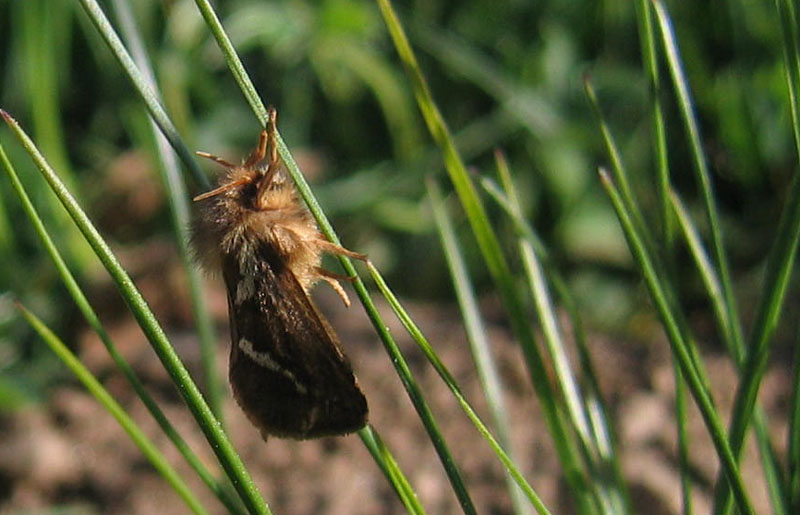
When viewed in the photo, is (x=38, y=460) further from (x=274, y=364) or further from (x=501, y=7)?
(x=501, y=7)

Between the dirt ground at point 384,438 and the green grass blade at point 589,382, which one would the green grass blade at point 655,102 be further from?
the dirt ground at point 384,438

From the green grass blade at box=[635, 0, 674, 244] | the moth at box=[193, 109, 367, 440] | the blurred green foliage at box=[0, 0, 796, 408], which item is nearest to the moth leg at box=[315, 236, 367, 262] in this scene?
the moth at box=[193, 109, 367, 440]

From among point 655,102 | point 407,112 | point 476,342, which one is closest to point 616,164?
point 655,102

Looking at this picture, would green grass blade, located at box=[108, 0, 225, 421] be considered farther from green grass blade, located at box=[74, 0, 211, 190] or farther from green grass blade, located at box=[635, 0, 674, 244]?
green grass blade, located at box=[635, 0, 674, 244]

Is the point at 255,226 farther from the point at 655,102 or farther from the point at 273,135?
the point at 655,102

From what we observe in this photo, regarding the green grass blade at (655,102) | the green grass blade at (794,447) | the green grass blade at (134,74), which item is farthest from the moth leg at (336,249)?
the green grass blade at (794,447)
